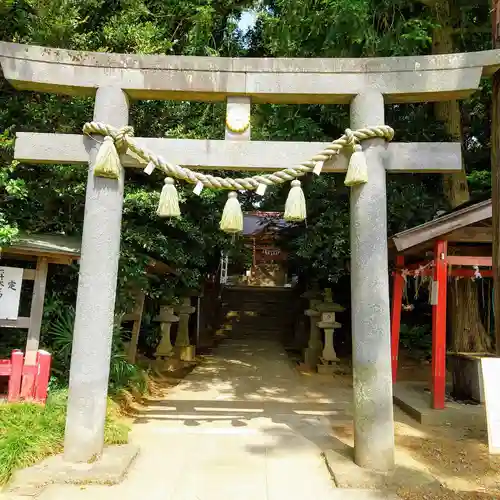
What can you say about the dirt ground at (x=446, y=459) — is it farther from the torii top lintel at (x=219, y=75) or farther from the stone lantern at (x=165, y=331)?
the stone lantern at (x=165, y=331)

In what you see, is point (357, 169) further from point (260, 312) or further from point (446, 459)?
point (260, 312)

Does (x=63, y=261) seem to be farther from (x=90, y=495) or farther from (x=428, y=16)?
(x=428, y=16)

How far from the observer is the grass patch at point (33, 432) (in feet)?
12.9

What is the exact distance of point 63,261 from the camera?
5.73 m

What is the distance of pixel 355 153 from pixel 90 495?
374 centimetres

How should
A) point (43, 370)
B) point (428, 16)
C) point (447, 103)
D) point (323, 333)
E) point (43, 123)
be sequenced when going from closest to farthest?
point (43, 370)
point (43, 123)
point (428, 16)
point (447, 103)
point (323, 333)

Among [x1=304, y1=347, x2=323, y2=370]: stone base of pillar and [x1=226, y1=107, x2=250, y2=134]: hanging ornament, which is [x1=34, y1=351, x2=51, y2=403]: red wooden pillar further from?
[x1=304, y1=347, x2=323, y2=370]: stone base of pillar

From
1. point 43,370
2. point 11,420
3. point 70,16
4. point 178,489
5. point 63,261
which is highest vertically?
point 70,16

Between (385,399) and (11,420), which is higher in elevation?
(385,399)

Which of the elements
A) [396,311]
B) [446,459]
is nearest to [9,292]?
[446,459]

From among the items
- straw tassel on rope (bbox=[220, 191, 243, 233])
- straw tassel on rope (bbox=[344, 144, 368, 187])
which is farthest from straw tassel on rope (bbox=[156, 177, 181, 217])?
straw tassel on rope (bbox=[344, 144, 368, 187])

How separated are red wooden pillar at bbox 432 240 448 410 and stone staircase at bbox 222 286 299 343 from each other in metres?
9.35

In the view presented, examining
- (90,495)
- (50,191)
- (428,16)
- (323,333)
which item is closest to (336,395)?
(323,333)

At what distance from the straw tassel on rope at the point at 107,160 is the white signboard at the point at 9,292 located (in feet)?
7.23
